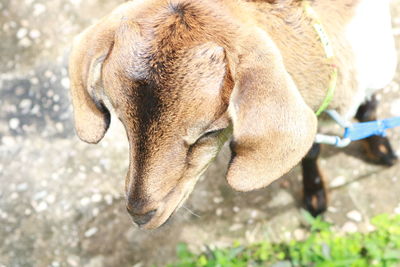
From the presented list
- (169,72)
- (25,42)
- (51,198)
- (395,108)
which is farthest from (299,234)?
(25,42)

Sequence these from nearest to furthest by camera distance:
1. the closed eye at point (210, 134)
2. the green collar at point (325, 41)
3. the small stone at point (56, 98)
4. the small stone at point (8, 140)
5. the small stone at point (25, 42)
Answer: the closed eye at point (210, 134), the green collar at point (325, 41), the small stone at point (8, 140), the small stone at point (56, 98), the small stone at point (25, 42)

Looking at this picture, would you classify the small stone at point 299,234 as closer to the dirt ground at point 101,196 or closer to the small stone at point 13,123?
the dirt ground at point 101,196

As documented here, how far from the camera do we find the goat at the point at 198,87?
70.7 inches

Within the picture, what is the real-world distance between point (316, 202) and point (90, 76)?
1.98 metres

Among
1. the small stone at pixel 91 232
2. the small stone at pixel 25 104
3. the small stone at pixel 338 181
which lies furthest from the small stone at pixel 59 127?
the small stone at pixel 338 181

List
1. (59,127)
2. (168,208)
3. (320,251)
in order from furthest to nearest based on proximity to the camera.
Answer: (59,127)
(320,251)
(168,208)

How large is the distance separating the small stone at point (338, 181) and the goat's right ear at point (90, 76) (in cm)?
194

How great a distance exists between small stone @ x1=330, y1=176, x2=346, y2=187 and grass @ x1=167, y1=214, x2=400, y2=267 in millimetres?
297

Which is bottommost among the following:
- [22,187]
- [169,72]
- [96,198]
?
Answer: [96,198]

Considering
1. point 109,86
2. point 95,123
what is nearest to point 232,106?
point 109,86

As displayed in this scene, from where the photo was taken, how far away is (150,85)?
177cm

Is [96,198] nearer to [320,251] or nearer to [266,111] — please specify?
[320,251]

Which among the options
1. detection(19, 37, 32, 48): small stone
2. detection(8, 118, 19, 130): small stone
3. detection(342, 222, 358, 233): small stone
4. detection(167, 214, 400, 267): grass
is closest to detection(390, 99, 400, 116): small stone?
detection(167, 214, 400, 267): grass

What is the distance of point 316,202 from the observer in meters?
3.41
